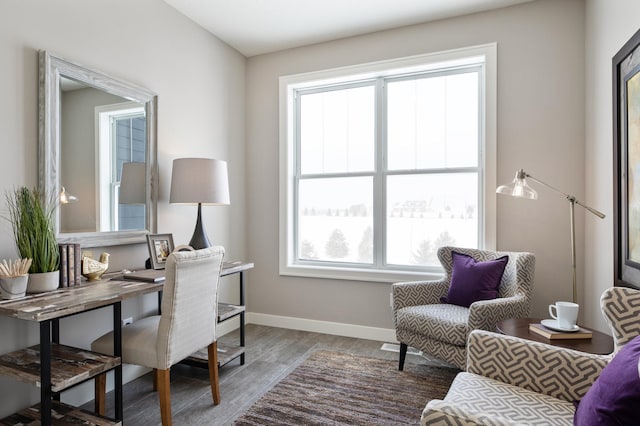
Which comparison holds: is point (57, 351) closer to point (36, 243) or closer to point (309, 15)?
point (36, 243)

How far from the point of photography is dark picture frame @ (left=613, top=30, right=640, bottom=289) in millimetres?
1778

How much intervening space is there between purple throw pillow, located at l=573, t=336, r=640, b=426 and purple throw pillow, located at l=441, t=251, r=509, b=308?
4.71 feet

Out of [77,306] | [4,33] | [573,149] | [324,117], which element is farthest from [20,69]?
[573,149]

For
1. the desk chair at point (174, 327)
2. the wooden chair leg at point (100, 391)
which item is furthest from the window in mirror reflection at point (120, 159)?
the wooden chair leg at point (100, 391)

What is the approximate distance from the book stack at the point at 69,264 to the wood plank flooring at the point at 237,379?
0.81 metres

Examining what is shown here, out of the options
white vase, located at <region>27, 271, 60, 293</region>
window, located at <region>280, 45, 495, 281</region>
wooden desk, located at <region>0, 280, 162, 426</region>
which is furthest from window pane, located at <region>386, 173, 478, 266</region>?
white vase, located at <region>27, 271, 60, 293</region>

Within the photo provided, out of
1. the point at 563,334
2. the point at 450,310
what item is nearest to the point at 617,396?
the point at 563,334

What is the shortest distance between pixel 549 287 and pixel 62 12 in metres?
3.68

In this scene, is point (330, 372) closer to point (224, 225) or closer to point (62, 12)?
point (224, 225)

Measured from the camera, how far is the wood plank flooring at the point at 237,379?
206 centimetres

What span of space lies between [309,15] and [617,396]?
3054 mm

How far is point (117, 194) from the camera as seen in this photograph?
2.42 metres

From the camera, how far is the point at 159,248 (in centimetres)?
248

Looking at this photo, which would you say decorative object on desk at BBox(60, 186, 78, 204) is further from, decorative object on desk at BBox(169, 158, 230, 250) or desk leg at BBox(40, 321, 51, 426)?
desk leg at BBox(40, 321, 51, 426)
